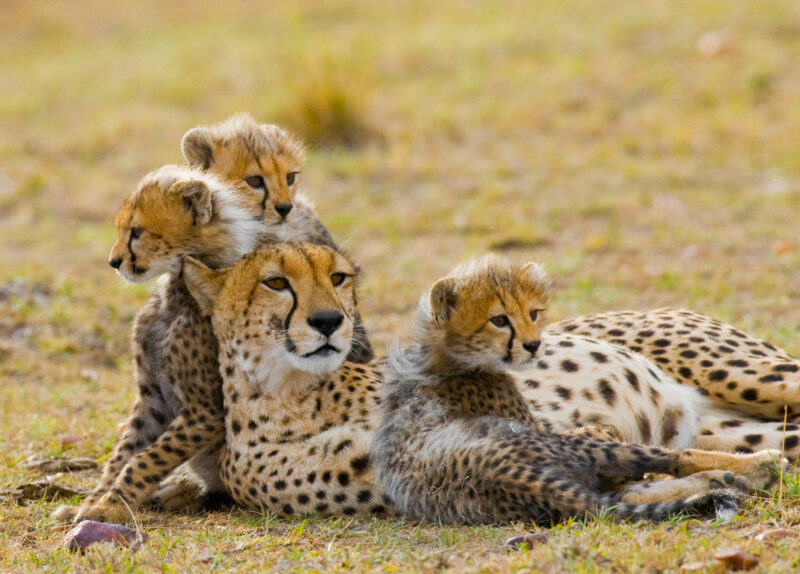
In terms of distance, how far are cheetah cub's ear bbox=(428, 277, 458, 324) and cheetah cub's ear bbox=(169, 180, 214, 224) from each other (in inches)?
32.5

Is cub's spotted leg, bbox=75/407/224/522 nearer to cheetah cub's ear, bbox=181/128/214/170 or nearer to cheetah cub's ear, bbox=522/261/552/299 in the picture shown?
cheetah cub's ear, bbox=522/261/552/299

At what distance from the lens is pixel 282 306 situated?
345 centimetres

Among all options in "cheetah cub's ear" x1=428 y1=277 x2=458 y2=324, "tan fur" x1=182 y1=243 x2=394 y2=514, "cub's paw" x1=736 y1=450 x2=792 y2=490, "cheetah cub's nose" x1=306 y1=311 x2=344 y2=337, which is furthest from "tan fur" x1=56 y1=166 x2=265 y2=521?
"cub's paw" x1=736 y1=450 x2=792 y2=490

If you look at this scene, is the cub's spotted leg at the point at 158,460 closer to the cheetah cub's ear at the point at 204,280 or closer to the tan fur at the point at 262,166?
the cheetah cub's ear at the point at 204,280

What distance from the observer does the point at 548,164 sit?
9.18 m

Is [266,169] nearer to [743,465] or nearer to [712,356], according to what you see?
[712,356]

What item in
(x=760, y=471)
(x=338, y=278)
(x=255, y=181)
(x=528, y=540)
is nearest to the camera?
(x=528, y=540)

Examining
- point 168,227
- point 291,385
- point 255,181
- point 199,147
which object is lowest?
point 291,385

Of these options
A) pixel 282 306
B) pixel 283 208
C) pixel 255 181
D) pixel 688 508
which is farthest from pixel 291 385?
pixel 688 508

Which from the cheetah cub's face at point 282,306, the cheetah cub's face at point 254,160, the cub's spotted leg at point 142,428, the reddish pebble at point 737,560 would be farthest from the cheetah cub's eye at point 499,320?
the cub's spotted leg at point 142,428

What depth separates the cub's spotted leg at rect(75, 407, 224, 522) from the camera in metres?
3.55

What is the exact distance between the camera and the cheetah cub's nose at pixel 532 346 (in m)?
3.33

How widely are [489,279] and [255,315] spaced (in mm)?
701

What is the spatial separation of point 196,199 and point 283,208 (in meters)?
0.52
